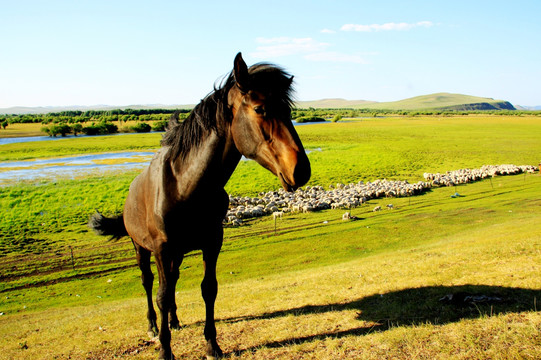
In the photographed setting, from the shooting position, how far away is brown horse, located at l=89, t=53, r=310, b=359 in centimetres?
314

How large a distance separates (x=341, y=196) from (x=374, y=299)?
60.3ft

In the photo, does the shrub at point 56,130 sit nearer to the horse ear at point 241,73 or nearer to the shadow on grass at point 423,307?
the shadow on grass at point 423,307

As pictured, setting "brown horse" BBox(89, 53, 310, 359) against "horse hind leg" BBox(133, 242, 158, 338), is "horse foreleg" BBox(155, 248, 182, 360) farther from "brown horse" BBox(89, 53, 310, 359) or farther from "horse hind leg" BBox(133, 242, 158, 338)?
"horse hind leg" BBox(133, 242, 158, 338)

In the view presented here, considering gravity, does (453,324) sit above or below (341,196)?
above

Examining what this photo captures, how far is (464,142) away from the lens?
178ft

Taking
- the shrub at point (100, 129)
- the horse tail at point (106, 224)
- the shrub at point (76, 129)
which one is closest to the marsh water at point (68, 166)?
the horse tail at point (106, 224)

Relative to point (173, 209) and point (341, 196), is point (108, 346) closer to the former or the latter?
point (173, 209)

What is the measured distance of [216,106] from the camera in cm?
373

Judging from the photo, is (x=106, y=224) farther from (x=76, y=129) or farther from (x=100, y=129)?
(x=76, y=129)

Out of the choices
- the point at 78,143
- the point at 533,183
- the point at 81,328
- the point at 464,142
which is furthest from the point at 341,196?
the point at 78,143

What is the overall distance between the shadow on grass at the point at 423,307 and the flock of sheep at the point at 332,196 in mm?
13867

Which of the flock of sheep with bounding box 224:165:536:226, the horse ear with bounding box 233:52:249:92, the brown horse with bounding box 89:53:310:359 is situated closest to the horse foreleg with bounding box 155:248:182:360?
the brown horse with bounding box 89:53:310:359

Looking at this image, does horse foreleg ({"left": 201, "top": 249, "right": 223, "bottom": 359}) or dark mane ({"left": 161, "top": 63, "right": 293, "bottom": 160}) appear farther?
horse foreleg ({"left": 201, "top": 249, "right": 223, "bottom": 359})

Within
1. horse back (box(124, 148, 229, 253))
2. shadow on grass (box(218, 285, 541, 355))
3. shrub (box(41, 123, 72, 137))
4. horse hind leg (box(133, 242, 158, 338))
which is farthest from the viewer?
shrub (box(41, 123, 72, 137))
